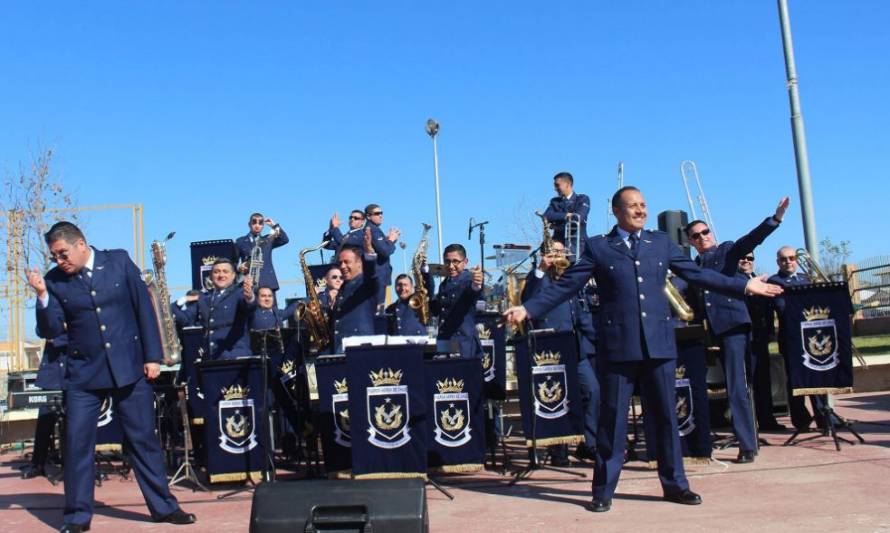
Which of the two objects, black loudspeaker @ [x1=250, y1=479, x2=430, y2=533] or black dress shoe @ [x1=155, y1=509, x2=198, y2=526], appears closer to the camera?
black loudspeaker @ [x1=250, y1=479, x2=430, y2=533]

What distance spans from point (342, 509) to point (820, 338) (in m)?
5.81

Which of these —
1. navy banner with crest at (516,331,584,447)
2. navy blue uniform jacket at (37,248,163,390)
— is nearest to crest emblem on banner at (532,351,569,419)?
navy banner with crest at (516,331,584,447)

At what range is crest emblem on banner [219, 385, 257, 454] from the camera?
7914 mm

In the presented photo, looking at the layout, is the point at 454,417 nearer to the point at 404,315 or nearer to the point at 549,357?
the point at 549,357

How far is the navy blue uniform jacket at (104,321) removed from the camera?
6336 mm

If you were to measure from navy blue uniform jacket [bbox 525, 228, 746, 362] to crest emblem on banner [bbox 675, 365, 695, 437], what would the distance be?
1541 mm

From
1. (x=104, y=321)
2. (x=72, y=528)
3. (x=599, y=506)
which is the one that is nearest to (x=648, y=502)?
(x=599, y=506)

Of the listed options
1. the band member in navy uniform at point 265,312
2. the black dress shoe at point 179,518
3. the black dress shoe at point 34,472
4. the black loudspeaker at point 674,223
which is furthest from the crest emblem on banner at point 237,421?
the black loudspeaker at point 674,223

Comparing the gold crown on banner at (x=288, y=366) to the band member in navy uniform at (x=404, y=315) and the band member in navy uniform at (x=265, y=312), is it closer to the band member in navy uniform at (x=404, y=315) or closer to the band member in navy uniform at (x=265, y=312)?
the band member in navy uniform at (x=265, y=312)

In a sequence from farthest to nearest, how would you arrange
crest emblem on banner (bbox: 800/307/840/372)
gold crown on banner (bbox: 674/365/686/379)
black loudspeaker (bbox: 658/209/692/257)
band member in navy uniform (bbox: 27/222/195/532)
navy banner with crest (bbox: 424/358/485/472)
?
black loudspeaker (bbox: 658/209/692/257)
crest emblem on banner (bbox: 800/307/840/372)
gold crown on banner (bbox: 674/365/686/379)
navy banner with crest (bbox: 424/358/485/472)
band member in navy uniform (bbox: 27/222/195/532)

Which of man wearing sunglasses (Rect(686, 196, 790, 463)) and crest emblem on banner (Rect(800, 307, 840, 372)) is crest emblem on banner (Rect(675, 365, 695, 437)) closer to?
man wearing sunglasses (Rect(686, 196, 790, 463))

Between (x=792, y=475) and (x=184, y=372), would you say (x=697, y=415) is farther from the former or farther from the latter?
(x=184, y=372)

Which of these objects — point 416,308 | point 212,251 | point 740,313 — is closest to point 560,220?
point 416,308

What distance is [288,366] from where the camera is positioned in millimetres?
9367
